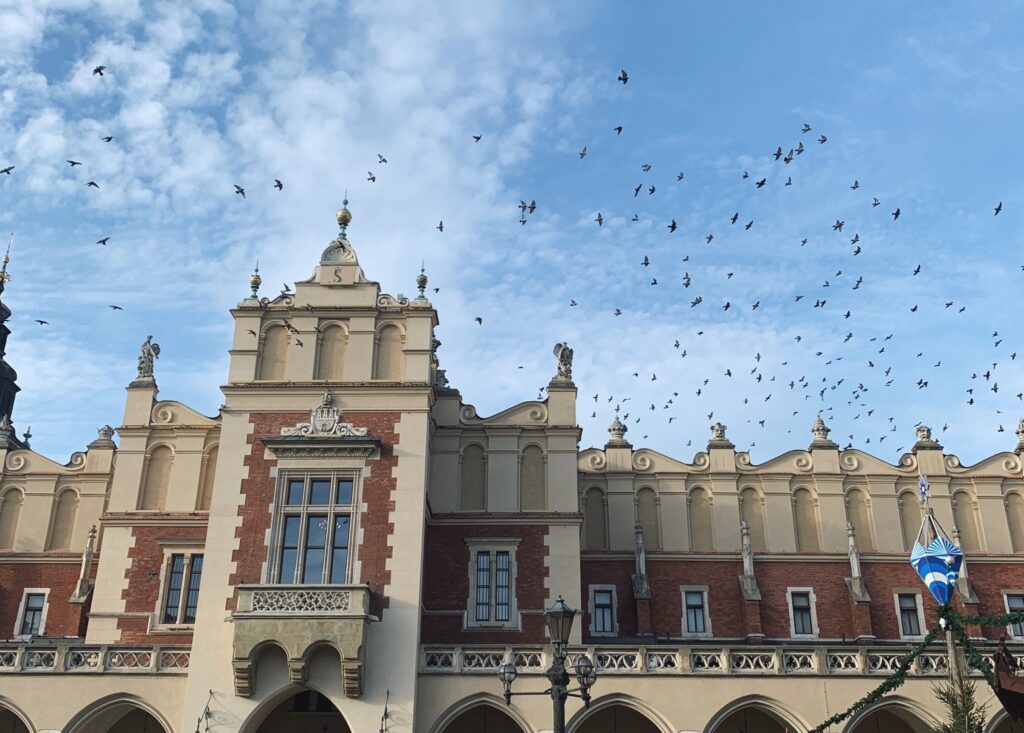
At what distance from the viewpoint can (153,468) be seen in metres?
35.0

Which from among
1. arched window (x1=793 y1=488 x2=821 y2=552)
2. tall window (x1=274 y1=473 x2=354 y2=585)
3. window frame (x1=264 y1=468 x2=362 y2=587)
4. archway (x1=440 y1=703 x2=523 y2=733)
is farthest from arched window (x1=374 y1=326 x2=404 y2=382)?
arched window (x1=793 y1=488 x2=821 y2=552)

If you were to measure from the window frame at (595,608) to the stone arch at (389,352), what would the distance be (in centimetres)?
1024

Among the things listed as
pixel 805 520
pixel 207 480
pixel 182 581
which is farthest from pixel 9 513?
pixel 805 520

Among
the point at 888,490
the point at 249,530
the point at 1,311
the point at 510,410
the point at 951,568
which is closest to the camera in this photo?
the point at 951,568

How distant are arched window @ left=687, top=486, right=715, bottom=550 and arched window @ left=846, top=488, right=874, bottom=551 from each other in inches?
187

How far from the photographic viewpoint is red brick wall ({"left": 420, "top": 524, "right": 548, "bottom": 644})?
31.3 m

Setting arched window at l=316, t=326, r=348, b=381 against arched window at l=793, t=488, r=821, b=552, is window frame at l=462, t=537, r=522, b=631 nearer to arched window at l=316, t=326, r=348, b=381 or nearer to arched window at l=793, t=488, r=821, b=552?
arched window at l=316, t=326, r=348, b=381

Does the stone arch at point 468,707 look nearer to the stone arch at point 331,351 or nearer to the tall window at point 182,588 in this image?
the tall window at point 182,588

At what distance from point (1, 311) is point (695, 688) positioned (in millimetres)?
33638

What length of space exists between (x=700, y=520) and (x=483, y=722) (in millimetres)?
11099

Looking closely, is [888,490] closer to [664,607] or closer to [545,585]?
[664,607]

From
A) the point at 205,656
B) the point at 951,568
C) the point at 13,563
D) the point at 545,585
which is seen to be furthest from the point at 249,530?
the point at 951,568

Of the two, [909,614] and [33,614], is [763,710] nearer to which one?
[909,614]

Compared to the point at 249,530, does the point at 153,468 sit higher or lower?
higher
